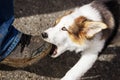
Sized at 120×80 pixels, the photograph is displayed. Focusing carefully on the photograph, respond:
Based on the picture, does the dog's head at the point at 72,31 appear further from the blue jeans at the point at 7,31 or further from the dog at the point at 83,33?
the blue jeans at the point at 7,31

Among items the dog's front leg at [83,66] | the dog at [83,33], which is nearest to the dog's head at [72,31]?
the dog at [83,33]

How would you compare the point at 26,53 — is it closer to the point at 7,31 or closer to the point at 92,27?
the point at 7,31

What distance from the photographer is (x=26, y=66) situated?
301 centimetres

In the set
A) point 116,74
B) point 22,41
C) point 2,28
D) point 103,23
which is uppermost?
point 103,23

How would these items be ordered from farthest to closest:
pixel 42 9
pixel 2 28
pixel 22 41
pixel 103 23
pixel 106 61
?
pixel 42 9
pixel 106 61
pixel 22 41
pixel 2 28
pixel 103 23

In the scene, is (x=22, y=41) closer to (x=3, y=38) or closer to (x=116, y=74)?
(x=3, y=38)

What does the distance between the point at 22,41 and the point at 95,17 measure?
60cm

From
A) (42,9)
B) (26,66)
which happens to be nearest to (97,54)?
(26,66)

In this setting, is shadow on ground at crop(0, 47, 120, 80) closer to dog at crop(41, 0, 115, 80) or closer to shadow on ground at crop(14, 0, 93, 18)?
dog at crop(41, 0, 115, 80)

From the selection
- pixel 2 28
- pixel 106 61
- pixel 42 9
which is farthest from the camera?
pixel 42 9

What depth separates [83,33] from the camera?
2.67m

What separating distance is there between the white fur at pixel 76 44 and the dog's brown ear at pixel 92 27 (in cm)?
7

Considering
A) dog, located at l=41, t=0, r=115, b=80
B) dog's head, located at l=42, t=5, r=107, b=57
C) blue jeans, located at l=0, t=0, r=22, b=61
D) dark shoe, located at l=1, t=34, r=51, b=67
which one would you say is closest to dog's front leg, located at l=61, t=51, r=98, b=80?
dog, located at l=41, t=0, r=115, b=80

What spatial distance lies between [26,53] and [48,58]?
0.21m
